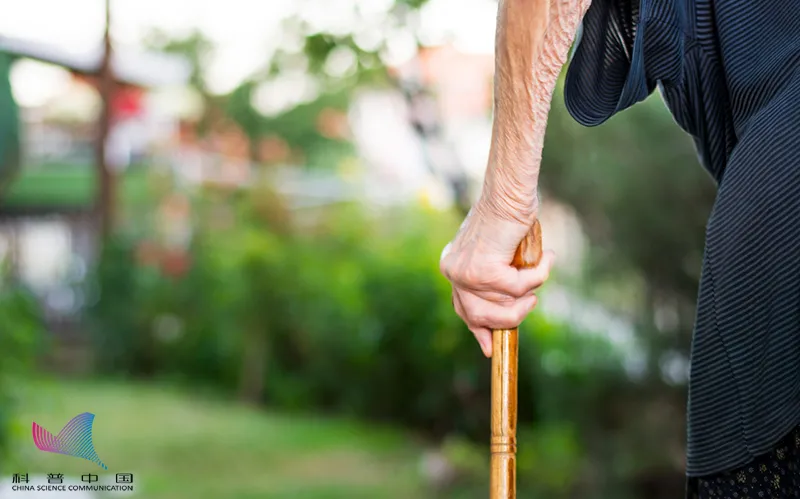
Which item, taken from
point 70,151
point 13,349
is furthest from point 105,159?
point 13,349

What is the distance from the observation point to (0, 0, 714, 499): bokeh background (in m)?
3.52

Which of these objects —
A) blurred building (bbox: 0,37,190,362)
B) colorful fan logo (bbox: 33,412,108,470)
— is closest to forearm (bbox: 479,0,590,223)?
colorful fan logo (bbox: 33,412,108,470)

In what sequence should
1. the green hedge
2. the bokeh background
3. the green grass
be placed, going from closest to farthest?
the bokeh background, the green hedge, the green grass

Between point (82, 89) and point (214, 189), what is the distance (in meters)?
2.10

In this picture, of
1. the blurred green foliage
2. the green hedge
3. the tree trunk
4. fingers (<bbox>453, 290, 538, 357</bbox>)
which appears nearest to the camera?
fingers (<bbox>453, 290, 538, 357</bbox>)

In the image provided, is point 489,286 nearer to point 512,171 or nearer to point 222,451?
point 512,171

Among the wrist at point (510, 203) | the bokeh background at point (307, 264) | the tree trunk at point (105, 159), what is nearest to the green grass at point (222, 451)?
the bokeh background at point (307, 264)

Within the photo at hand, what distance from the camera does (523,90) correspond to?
1015 mm

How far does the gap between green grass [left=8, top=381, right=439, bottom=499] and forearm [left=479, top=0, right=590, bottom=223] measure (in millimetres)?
3761

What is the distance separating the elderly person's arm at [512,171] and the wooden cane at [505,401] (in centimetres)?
2

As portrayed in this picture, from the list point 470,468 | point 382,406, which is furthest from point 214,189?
point 470,468

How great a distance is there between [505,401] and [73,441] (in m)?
4.95

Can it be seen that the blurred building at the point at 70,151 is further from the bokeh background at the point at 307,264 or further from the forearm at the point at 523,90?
the forearm at the point at 523,90

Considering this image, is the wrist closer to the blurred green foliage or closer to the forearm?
the forearm
